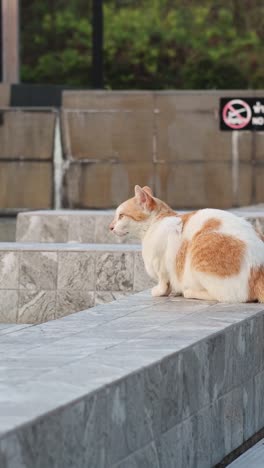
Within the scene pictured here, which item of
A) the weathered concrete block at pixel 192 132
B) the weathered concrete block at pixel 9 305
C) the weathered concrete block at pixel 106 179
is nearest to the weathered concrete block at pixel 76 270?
the weathered concrete block at pixel 9 305

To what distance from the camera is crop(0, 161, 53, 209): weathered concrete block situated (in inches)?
931

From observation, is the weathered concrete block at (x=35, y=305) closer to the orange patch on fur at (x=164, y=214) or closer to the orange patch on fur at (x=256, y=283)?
the orange patch on fur at (x=164, y=214)

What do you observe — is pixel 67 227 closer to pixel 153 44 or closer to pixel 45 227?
pixel 45 227

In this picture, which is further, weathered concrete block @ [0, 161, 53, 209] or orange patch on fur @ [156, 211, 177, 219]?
weathered concrete block @ [0, 161, 53, 209]

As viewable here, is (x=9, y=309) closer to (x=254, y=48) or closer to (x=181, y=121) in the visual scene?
(x=181, y=121)

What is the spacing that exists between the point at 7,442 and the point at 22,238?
13.5 m

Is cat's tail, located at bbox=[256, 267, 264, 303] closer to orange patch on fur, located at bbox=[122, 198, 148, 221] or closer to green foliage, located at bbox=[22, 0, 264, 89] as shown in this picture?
orange patch on fur, located at bbox=[122, 198, 148, 221]

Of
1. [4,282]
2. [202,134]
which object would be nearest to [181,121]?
[202,134]

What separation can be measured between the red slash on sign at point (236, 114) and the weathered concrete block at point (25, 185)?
10.2ft

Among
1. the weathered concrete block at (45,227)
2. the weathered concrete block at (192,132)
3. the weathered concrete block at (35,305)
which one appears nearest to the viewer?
the weathered concrete block at (35,305)

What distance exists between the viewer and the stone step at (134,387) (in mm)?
4918

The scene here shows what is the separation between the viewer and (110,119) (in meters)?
23.4

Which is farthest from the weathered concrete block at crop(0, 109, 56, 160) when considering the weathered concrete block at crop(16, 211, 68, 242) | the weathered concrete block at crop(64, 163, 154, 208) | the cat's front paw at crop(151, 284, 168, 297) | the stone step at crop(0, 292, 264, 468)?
the stone step at crop(0, 292, 264, 468)

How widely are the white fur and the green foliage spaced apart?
42.7 metres
